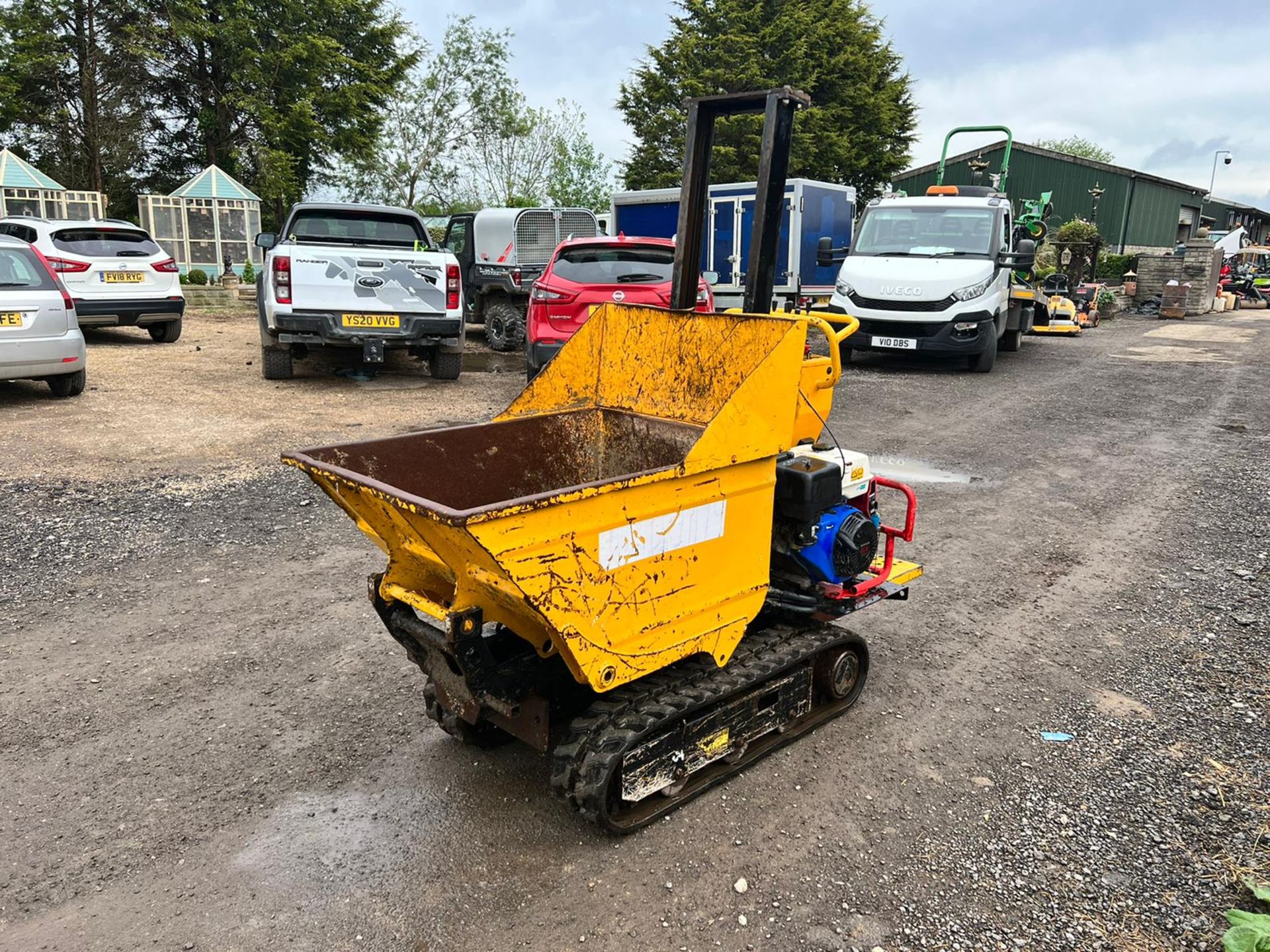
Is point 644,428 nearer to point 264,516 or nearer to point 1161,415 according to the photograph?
point 264,516

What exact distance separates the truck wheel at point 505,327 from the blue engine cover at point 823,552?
11.2m

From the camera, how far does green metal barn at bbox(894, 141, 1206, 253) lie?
33.6 meters

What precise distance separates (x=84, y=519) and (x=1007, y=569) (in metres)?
5.82

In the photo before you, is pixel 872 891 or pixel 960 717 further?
pixel 960 717

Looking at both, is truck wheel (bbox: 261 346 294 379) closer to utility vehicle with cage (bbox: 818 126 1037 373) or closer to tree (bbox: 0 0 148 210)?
utility vehicle with cage (bbox: 818 126 1037 373)

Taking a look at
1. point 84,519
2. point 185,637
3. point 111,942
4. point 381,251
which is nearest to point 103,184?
point 381,251

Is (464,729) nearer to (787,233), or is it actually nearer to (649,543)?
(649,543)

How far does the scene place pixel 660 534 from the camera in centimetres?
287


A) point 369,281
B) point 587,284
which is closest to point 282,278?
point 369,281

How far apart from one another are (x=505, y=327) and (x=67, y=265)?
20.5 ft

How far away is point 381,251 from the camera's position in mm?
9852

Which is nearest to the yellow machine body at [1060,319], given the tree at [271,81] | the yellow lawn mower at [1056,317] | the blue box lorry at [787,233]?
the yellow lawn mower at [1056,317]

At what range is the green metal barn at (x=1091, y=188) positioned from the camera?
1324 inches

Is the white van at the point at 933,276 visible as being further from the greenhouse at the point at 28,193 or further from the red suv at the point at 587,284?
the greenhouse at the point at 28,193
